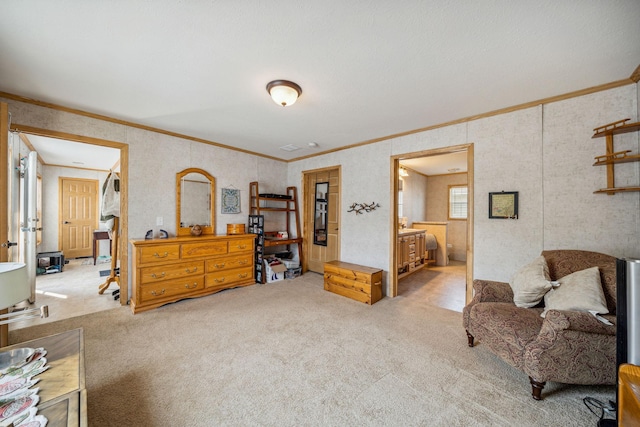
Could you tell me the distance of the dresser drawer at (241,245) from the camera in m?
3.94

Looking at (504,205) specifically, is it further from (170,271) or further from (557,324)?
(170,271)

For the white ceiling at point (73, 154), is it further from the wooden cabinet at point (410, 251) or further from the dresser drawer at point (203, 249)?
the wooden cabinet at point (410, 251)

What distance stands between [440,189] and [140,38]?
747cm

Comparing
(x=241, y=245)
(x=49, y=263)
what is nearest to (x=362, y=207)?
(x=241, y=245)

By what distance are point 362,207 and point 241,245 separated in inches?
85.2

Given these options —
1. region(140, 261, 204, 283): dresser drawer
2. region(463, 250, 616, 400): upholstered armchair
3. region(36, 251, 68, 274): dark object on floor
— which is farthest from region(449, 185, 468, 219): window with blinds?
region(36, 251, 68, 274): dark object on floor

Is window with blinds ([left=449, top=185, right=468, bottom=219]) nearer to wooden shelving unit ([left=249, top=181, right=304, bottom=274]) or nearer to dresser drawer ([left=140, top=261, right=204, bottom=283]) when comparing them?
wooden shelving unit ([left=249, top=181, right=304, bottom=274])

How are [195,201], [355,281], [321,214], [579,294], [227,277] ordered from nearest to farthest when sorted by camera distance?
[579,294] → [355,281] → [227,277] → [195,201] → [321,214]

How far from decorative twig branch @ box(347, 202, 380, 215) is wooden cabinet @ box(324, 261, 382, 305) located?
94cm

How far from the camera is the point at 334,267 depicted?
3.88 meters

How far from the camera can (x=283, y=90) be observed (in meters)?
2.21

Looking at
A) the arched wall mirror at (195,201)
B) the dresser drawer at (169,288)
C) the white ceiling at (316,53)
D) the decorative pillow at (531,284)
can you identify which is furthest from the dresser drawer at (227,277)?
the decorative pillow at (531,284)

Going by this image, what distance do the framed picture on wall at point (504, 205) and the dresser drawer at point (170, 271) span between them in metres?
3.98

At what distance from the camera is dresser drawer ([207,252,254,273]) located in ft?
12.1
